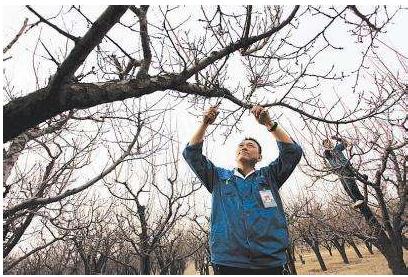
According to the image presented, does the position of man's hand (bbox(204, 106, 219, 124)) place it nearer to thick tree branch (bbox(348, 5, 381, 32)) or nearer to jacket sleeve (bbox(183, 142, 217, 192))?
jacket sleeve (bbox(183, 142, 217, 192))

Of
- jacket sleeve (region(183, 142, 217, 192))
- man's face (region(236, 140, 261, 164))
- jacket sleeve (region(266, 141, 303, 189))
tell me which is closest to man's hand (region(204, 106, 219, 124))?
jacket sleeve (region(183, 142, 217, 192))

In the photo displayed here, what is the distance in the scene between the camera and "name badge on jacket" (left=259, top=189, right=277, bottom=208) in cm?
222

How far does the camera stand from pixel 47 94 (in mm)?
2254

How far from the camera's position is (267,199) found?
7.34 ft

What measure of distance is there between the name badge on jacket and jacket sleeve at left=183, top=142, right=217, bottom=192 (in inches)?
14.0

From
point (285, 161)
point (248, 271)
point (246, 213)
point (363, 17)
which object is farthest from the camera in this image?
point (363, 17)

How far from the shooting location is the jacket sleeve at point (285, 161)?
8.00 ft

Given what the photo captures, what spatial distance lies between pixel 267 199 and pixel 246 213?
0.53 feet

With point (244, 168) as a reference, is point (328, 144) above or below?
above

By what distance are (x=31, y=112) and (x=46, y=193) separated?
4.39m

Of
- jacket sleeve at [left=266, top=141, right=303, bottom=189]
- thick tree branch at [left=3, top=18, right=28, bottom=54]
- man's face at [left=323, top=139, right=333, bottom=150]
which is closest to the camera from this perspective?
jacket sleeve at [left=266, top=141, right=303, bottom=189]

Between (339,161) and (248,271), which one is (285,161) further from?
(339,161)

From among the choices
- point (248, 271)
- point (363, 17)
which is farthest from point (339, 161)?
point (248, 271)

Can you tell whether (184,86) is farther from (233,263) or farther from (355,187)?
(355,187)
